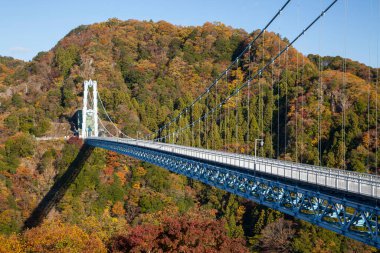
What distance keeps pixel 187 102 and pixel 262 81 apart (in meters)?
7.95

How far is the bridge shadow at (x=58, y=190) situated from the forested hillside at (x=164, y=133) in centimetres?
52

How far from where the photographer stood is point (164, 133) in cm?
4762

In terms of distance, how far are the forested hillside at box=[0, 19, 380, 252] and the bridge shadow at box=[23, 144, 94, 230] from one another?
1.71 ft

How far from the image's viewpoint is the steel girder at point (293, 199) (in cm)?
1252

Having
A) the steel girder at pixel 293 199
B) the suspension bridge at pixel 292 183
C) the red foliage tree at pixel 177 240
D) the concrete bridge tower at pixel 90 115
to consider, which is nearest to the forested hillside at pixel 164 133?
the red foliage tree at pixel 177 240

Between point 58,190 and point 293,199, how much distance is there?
2636 centimetres

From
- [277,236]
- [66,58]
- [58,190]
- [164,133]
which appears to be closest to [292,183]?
[277,236]

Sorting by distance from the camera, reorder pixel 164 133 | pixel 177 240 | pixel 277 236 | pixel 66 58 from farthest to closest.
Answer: pixel 66 58 → pixel 164 133 → pixel 277 236 → pixel 177 240

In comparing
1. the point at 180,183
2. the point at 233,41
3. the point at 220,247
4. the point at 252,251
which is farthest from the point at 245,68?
the point at 220,247

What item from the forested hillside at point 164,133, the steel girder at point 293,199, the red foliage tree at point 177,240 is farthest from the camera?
the forested hillside at point 164,133

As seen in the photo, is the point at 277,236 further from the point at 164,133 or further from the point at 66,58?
the point at 66,58

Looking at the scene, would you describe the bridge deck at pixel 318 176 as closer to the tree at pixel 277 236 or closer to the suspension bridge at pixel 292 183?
the suspension bridge at pixel 292 183

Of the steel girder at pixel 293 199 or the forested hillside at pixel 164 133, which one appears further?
the forested hillside at pixel 164 133

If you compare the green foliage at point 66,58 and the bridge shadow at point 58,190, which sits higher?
the green foliage at point 66,58
